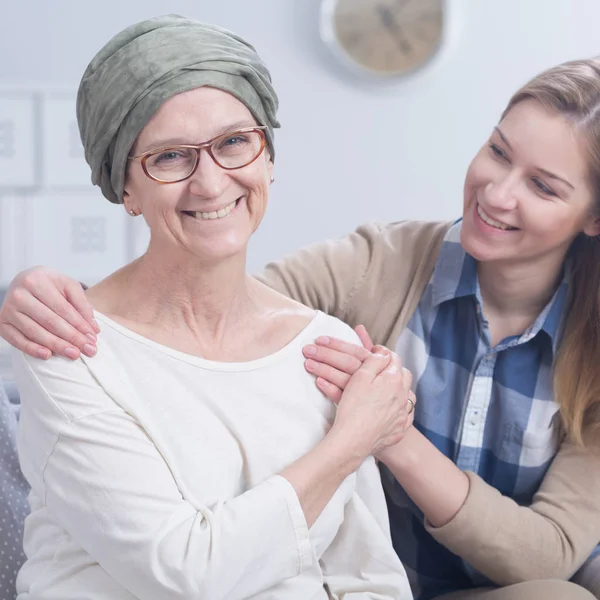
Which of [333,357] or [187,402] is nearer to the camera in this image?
[187,402]

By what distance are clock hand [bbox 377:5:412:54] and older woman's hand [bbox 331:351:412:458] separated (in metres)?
A: 2.73

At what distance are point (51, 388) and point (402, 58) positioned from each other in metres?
3.09

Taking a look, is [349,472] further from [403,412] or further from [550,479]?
[550,479]

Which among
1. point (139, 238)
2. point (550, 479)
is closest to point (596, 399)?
point (550, 479)

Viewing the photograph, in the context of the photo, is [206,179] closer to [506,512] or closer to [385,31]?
[506,512]

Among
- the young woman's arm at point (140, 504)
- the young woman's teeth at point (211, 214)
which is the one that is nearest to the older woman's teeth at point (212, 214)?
the young woman's teeth at point (211, 214)

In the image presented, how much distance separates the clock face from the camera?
154 inches

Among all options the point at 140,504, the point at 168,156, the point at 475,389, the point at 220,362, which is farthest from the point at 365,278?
the point at 140,504

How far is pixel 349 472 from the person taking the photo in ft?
4.41

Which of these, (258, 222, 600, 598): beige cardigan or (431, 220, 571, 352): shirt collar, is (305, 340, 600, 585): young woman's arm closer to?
(258, 222, 600, 598): beige cardigan

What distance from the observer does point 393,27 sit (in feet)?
13.0

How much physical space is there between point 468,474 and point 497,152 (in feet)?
1.97

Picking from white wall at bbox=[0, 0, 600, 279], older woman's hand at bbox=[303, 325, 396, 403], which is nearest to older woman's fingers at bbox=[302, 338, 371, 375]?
older woman's hand at bbox=[303, 325, 396, 403]

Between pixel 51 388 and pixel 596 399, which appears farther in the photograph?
pixel 596 399
